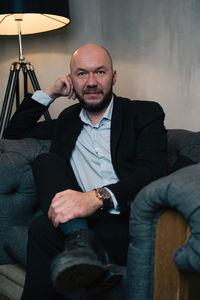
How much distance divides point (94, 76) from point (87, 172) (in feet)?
1.68

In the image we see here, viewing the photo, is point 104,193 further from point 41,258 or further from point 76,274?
point 76,274

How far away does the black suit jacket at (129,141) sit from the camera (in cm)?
142

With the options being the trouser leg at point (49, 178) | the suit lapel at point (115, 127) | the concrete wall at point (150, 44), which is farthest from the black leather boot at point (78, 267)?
the concrete wall at point (150, 44)

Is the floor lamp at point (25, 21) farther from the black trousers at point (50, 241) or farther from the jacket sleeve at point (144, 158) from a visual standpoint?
the black trousers at point (50, 241)

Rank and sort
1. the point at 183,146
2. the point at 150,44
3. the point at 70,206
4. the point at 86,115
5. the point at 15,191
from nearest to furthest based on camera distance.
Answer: the point at 70,206 → the point at 183,146 → the point at 15,191 → the point at 86,115 → the point at 150,44

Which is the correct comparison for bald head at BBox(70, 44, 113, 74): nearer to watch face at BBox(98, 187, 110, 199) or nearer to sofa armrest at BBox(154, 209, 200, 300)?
watch face at BBox(98, 187, 110, 199)

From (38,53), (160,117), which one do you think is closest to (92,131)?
(160,117)

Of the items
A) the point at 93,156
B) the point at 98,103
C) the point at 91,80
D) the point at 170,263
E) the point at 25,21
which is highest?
the point at 25,21

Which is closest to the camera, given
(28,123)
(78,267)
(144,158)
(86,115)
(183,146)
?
(78,267)

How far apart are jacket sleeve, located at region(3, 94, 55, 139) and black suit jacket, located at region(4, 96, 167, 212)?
0.02 meters

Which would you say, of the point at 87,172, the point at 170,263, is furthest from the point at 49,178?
the point at 170,263

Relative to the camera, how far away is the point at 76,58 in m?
1.86

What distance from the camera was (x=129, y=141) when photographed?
1.63 metres

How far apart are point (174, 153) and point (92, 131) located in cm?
43
